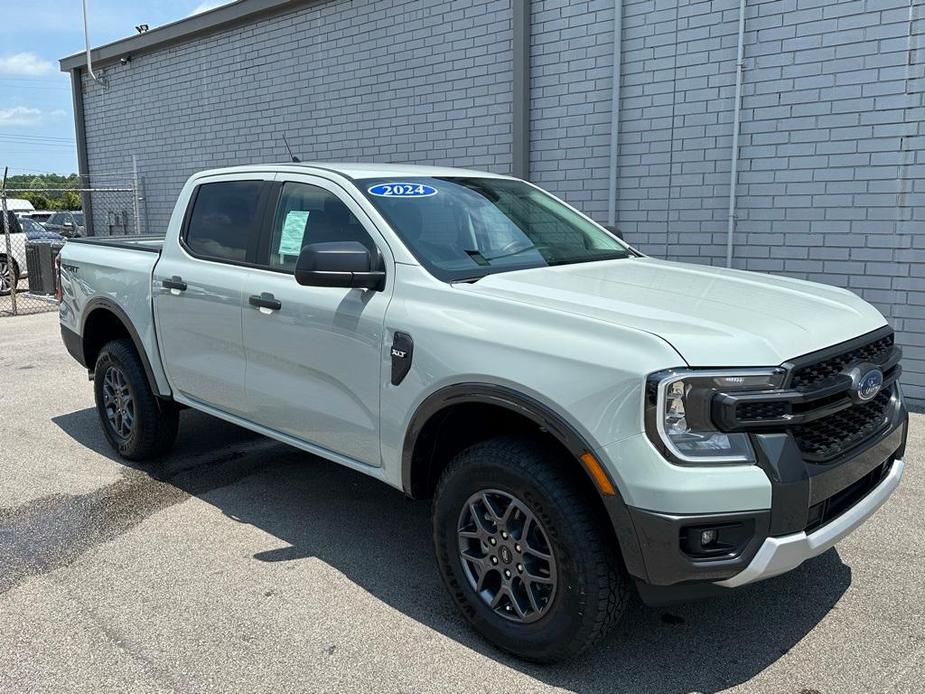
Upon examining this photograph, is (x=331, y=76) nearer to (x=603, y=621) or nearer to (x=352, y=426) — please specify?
(x=352, y=426)

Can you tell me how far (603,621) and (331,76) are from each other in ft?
31.5

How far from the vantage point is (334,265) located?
3.28 meters

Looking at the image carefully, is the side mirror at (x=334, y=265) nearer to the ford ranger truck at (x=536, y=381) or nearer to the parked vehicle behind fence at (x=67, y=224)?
the ford ranger truck at (x=536, y=381)

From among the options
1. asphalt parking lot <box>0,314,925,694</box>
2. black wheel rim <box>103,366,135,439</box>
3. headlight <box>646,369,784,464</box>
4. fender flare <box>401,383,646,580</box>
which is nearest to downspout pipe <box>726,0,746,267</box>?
asphalt parking lot <box>0,314,925,694</box>

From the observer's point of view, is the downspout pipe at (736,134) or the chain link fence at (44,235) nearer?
the downspout pipe at (736,134)

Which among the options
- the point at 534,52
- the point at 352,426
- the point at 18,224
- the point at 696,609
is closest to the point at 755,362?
the point at 696,609

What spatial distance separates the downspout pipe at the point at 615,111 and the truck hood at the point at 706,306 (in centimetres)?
424

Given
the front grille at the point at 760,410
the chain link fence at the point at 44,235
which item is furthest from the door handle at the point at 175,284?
the chain link fence at the point at 44,235

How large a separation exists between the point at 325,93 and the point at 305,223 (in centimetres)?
759

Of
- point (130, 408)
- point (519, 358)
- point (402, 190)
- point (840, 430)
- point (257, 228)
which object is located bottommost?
point (130, 408)

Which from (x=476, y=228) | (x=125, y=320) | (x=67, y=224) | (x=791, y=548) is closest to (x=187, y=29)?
(x=125, y=320)

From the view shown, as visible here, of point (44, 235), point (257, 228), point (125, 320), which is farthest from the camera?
point (44, 235)

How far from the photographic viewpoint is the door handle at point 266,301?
392 centimetres

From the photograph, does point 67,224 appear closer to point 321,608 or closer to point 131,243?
point 131,243
